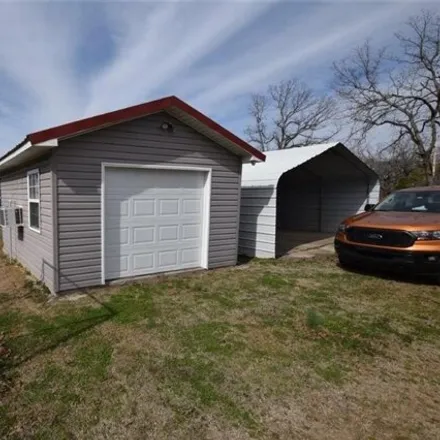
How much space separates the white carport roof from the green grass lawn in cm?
368

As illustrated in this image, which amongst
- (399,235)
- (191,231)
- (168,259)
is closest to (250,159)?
(191,231)

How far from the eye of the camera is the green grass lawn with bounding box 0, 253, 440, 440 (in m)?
2.54

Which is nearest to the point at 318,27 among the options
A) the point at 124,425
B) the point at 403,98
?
the point at 124,425

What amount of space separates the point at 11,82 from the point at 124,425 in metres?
13.0

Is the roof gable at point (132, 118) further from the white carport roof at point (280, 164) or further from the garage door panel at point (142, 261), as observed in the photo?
the garage door panel at point (142, 261)

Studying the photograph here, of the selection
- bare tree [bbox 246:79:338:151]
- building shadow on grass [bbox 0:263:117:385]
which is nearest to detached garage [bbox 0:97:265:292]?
building shadow on grass [bbox 0:263:117:385]

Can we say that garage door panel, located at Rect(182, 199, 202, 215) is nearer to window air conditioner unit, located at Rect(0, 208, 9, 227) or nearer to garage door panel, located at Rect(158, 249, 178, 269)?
garage door panel, located at Rect(158, 249, 178, 269)

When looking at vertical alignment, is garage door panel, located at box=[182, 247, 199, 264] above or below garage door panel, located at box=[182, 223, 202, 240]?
below

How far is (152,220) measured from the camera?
21.1ft

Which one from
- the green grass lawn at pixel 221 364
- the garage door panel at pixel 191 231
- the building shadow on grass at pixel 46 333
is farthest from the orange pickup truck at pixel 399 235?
the building shadow on grass at pixel 46 333

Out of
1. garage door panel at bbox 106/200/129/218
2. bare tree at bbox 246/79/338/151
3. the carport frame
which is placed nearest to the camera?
the carport frame

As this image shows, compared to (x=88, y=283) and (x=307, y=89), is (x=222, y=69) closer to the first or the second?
(x=88, y=283)

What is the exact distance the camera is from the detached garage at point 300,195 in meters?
8.58

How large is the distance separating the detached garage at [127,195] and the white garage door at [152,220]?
19 millimetres
